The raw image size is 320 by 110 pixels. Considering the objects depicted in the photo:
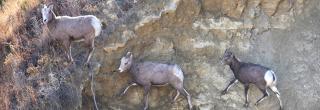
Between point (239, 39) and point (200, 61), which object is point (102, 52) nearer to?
point (200, 61)

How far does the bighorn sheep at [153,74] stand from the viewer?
9406mm

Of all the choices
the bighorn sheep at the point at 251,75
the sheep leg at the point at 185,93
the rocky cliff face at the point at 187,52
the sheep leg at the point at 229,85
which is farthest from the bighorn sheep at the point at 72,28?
the sheep leg at the point at 229,85

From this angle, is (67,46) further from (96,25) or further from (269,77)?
(269,77)

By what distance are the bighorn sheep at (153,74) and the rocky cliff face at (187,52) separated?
316 mm

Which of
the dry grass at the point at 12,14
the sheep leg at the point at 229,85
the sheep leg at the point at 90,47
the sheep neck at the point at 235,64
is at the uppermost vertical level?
the dry grass at the point at 12,14

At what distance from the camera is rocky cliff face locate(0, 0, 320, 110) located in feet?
31.7

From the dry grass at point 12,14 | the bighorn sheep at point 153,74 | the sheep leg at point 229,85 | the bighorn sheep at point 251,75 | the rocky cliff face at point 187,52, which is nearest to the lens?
the bighorn sheep at point 153,74

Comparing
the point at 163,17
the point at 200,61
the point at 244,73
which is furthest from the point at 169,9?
the point at 244,73

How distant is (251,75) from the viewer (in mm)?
9594

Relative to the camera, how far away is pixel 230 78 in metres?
10.2

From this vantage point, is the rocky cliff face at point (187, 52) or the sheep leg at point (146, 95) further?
the rocky cliff face at point (187, 52)

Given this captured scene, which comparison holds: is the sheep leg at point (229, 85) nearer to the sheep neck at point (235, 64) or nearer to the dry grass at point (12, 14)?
the sheep neck at point (235, 64)

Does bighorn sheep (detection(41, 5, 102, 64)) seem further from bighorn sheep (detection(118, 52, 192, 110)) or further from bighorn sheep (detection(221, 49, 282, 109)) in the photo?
bighorn sheep (detection(221, 49, 282, 109))

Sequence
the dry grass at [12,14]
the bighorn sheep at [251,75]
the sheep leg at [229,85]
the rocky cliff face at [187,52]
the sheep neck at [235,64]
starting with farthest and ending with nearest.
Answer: the dry grass at [12,14]
the sheep leg at [229,85]
the sheep neck at [235,64]
the rocky cliff face at [187,52]
the bighorn sheep at [251,75]
